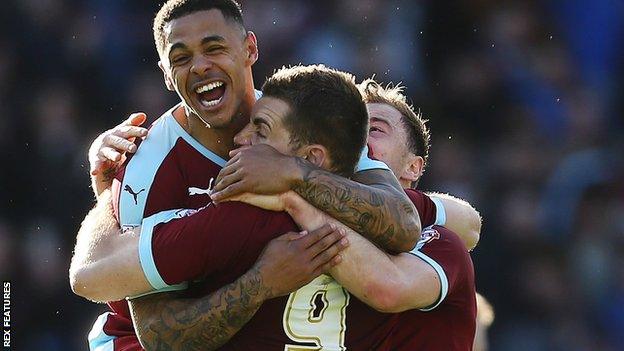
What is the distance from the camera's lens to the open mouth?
16.1 ft

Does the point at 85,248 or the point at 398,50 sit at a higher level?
the point at 398,50

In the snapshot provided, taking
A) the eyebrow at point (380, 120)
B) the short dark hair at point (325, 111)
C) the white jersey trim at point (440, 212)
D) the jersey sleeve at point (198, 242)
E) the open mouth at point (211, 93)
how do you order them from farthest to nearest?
the eyebrow at point (380, 120)
the white jersey trim at point (440, 212)
the open mouth at point (211, 93)
the short dark hair at point (325, 111)
the jersey sleeve at point (198, 242)

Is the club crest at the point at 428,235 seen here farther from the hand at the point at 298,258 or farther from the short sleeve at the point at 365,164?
the hand at the point at 298,258

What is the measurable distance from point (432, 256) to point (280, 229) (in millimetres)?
644

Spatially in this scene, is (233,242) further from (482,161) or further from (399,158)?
(482,161)

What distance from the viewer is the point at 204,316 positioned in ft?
14.4

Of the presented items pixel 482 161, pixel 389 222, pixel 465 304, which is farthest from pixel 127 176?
pixel 482 161

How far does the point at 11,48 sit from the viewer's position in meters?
9.50

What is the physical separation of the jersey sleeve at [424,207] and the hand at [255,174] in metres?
0.83

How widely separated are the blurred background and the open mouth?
13.8ft

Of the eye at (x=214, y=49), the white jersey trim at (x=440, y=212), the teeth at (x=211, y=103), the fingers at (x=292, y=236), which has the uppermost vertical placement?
the eye at (x=214, y=49)

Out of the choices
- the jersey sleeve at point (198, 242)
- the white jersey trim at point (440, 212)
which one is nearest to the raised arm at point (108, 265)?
the jersey sleeve at point (198, 242)

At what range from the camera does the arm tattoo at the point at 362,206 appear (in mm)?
4441

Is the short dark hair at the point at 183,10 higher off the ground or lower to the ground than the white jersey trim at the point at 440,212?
higher
